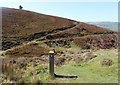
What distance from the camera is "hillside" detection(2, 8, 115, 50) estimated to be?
3891 centimetres

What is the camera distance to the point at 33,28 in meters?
44.7

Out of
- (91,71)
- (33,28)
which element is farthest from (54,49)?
(91,71)

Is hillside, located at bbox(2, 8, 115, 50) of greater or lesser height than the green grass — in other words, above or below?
above

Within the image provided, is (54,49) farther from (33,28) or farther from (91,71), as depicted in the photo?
(91,71)

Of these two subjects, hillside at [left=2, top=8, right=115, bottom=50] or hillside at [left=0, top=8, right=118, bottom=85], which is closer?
hillside at [left=0, top=8, right=118, bottom=85]

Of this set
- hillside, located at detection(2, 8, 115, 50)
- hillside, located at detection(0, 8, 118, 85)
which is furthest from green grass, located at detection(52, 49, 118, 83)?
hillside, located at detection(2, 8, 115, 50)

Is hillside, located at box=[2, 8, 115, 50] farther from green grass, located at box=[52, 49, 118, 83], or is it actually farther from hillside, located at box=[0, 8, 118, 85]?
green grass, located at box=[52, 49, 118, 83]

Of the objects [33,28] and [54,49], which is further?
[33,28]

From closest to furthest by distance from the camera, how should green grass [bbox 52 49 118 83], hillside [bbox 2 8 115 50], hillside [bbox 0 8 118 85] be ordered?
green grass [bbox 52 49 118 83]
hillside [bbox 0 8 118 85]
hillside [bbox 2 8 115 50]

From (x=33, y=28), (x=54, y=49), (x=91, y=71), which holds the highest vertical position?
(x=33, y=28)

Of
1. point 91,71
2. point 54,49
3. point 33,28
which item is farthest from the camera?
point 33,28

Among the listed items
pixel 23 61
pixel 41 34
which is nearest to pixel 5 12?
pixel 41 34

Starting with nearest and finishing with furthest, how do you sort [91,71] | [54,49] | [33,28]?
[91,71]
[54,49]
[33,28]

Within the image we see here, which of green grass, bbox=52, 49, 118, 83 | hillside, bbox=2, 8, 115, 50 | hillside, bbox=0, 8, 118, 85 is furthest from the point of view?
hillside, bbox=2, 8, 115, 50
